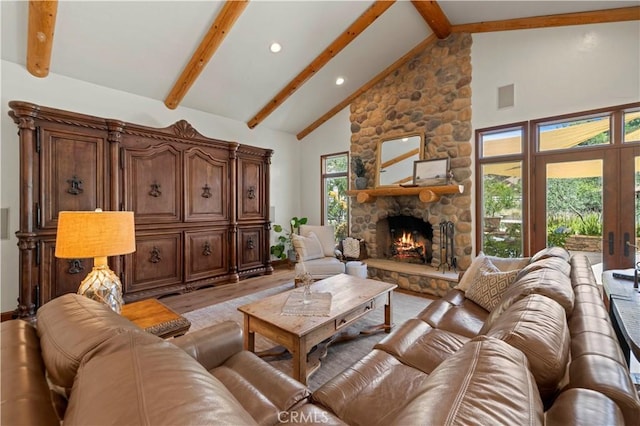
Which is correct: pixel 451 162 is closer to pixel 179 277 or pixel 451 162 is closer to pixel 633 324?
pixel 633 324

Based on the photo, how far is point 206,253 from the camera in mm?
4438

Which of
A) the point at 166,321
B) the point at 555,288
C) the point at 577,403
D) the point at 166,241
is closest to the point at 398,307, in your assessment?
the point at 555,288

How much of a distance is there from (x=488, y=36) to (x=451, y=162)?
5.92 feet

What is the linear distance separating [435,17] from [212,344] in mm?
4668

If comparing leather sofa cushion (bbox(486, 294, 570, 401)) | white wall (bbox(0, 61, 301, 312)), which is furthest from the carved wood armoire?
leather sofa cushion (bbox(486, 294, 570, 401))

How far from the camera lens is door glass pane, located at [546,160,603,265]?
342 cm

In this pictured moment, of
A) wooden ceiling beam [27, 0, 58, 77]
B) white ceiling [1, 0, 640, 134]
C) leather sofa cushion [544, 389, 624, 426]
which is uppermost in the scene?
white ceiling [1, 0, 640, 134]

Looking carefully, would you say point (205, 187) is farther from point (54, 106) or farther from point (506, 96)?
point (506, 96)

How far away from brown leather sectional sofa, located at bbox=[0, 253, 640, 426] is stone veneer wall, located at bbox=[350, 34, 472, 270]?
301 centimetres

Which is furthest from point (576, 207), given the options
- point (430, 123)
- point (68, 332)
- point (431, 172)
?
point (68, 332)

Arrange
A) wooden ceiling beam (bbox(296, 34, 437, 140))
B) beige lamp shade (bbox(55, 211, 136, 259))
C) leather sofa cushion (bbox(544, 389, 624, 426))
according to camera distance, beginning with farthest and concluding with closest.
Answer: wooden ceiling beam (bbox(296, 34, 437, 140)) → beige lamp shade (bbox(55, 211, 136, 259)) → leather sofa cushion (bbox(544, 389, 624, 426))

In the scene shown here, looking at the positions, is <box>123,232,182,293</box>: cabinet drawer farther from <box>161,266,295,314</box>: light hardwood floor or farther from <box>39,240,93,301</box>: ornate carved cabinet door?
<box>39,240,93,301</box>: ornate carved cabinet door

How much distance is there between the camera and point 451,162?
4.40 m

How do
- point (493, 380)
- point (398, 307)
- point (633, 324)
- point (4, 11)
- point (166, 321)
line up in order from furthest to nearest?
point (398, 307) < point (4, 11) < point (166, 321) < point (633, 324) < point (493, 380)
